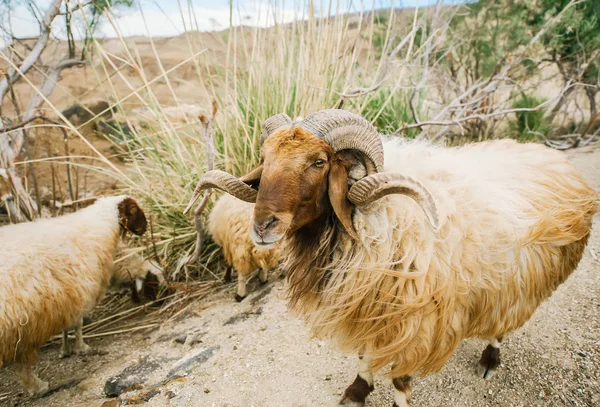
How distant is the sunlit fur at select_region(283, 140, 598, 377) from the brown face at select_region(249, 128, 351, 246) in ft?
0.58

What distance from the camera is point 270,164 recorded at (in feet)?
5.77

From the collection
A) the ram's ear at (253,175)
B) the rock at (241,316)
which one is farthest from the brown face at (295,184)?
the rock at (241,316)

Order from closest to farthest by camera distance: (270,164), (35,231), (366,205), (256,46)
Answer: (270,164), (366,205), (35,231), (256,46)

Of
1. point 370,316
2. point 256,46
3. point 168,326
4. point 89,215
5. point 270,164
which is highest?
point 256,46

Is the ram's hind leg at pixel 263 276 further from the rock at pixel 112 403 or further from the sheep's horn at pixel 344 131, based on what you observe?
the sheep's horn at pixel 344 131

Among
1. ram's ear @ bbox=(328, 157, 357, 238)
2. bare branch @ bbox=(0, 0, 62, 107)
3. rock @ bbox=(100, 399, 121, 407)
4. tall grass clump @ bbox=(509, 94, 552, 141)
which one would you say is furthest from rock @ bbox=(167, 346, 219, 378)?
tall grass clump @ bbox=(509, 94, 552, 141)

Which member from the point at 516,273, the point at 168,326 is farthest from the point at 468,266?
the point at 168,326

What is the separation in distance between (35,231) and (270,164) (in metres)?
2.49

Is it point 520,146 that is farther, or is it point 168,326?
point 168,326

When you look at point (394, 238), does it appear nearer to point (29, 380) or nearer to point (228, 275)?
point (228, 275)

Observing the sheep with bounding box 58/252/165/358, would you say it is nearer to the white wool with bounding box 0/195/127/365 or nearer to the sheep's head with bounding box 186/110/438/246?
the white wool with bounding box 0/195/127/365

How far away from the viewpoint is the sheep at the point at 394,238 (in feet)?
5.75

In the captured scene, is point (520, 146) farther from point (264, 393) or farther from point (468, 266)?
point (264, 393)

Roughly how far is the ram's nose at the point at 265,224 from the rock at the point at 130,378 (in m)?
1.76
